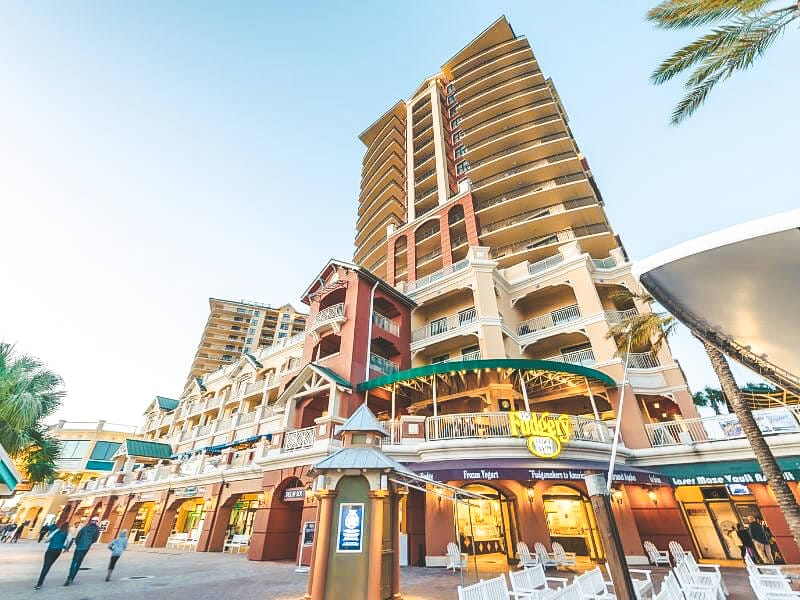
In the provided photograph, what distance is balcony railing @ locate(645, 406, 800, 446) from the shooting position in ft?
45.3

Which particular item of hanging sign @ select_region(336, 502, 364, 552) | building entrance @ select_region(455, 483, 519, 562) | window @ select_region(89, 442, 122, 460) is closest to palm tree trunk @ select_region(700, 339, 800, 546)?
building entrance @ select_region(455, 483, 519, 562)

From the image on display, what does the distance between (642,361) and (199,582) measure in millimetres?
21022

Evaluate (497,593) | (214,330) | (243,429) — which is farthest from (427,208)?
(214,330)

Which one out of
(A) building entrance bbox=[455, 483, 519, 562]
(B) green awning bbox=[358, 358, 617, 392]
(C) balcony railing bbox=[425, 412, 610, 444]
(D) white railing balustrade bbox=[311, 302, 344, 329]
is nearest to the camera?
(C) balcony railing bbox=[425, 412, 610, 444]

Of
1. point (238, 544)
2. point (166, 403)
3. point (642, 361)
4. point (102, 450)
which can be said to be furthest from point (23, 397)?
point (102, 450)

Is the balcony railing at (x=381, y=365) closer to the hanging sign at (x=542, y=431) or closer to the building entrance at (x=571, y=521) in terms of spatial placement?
the hanging sign at (x=542, y=431)

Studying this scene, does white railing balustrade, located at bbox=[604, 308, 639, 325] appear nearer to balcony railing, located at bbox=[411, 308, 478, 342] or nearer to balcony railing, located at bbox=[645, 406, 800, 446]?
balcony railing, located at bbox=[645, 406, 800, 446]

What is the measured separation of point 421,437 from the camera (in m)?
15.0

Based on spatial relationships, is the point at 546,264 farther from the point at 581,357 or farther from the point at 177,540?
the point at 177,540

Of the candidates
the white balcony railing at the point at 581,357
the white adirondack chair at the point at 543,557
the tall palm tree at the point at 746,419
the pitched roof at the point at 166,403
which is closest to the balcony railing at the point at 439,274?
the white balcony railing at the point at 581,357

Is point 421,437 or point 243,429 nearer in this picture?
point 421,437

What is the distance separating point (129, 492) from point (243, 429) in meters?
10.1

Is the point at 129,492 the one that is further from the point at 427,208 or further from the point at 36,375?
the point at 427,208

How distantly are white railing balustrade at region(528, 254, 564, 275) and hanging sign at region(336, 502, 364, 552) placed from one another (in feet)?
64.6
